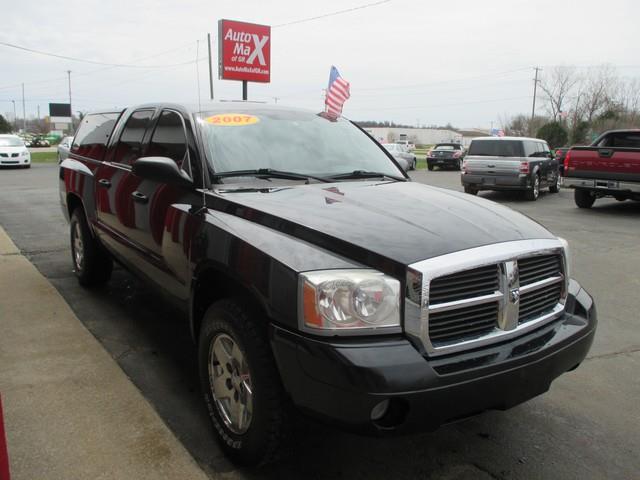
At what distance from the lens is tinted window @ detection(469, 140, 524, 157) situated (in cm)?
1480

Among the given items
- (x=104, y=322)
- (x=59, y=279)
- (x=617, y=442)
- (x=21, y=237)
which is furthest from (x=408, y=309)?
(x=21, y=237)

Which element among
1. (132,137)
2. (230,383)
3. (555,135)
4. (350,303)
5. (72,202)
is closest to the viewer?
(350,303)

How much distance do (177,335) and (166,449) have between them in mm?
1614

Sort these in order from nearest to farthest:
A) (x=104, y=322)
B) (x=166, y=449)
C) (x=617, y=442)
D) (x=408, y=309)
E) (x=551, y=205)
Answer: (x=408, y=309)
(x=166, y=449)
(x=617, y=442)
(x=104, y=322)
(x=551, y=205)

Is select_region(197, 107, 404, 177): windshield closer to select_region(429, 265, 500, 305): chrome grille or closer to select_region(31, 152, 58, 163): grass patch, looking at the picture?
select_region(429, 265, 500, 305): chrome grille

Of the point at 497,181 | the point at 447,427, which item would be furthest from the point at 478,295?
the point at 497,181

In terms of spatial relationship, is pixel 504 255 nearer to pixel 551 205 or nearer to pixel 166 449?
pixel 166 449

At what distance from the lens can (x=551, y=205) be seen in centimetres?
1379

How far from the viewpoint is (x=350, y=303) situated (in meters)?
2.15

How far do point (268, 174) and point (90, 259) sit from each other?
106 inches

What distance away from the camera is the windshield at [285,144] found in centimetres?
331

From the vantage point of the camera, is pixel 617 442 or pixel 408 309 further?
pixel 617 442

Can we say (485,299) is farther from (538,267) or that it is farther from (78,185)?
(78,185)


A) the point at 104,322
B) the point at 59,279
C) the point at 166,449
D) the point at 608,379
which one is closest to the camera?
the point at 166,449
